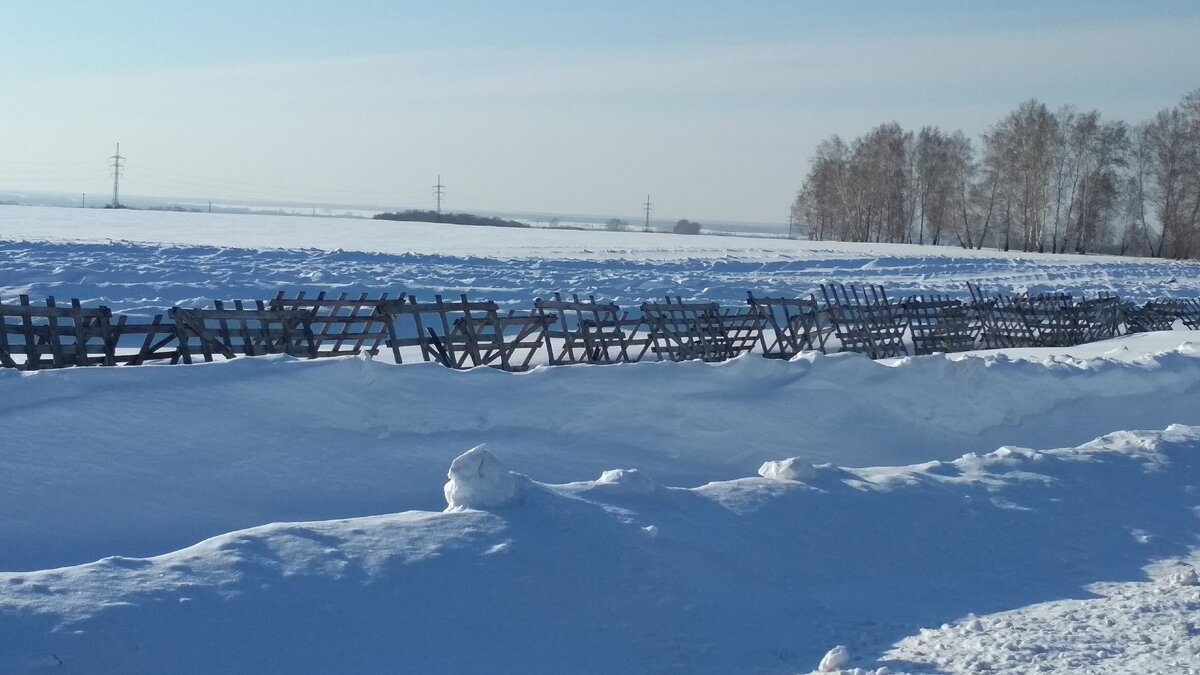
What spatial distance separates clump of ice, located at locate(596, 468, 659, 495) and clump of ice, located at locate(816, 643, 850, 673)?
191 cm

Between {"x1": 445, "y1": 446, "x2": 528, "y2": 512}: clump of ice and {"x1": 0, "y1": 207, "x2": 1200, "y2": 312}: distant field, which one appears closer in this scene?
{"x1": 445, "y1": 446, "x2": 528, "y2": 512}: clump of ice

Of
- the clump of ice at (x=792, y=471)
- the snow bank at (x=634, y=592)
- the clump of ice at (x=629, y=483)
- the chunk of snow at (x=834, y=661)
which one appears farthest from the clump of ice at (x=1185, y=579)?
the clump of ice at (x=629, y=483)

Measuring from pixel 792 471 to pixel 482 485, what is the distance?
2.52m

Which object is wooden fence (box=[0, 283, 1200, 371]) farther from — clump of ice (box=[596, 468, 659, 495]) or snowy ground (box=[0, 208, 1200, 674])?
clump of ice (box=[596, 468, 659, 495])

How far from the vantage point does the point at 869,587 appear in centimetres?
705

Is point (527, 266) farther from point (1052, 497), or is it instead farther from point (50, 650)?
point (50, 650)

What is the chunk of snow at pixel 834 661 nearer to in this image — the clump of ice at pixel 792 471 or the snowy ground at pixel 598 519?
the snowy ground at pixel 598 519

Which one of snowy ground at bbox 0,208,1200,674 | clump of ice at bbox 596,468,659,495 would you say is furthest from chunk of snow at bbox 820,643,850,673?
clump of ice at bbox 596,468,659,495

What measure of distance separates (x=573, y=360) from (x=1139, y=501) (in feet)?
26.3

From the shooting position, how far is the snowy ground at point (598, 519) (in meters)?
5.47

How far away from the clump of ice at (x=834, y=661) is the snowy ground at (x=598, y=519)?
0.51ft

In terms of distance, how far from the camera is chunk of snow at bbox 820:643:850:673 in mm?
5540

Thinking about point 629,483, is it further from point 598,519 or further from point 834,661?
point 834,661

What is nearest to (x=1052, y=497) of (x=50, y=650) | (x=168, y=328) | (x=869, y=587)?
(x=869, y=587)
